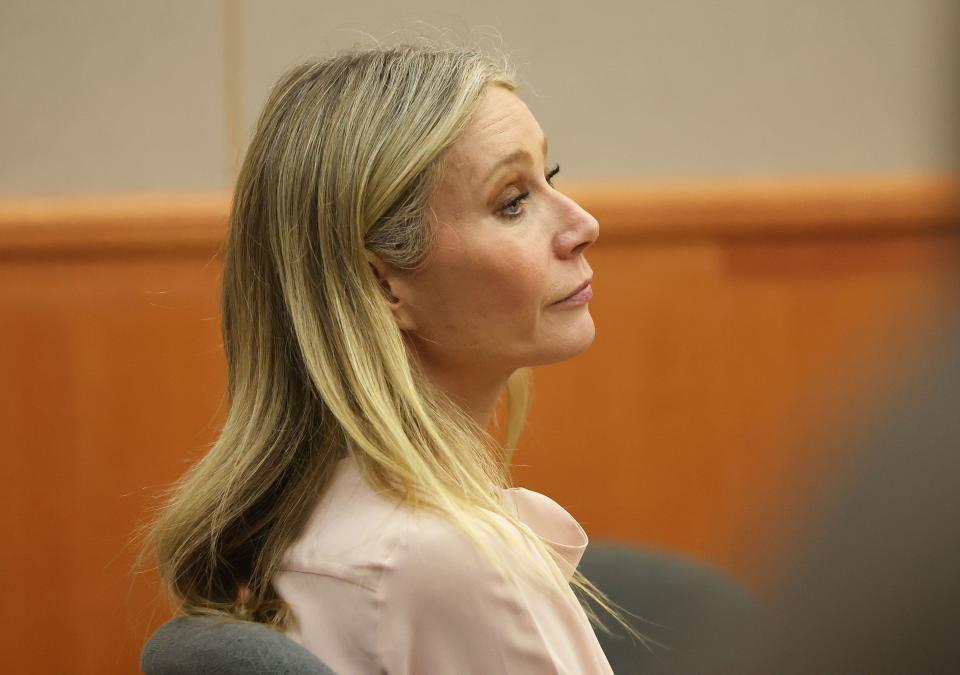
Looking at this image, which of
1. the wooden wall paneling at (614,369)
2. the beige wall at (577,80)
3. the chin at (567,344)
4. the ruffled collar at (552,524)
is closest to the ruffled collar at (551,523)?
the ruffled collar at (552,524)

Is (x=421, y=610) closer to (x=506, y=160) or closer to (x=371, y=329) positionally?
(x=371, y=329)

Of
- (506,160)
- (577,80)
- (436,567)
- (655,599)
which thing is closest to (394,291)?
(506,160)

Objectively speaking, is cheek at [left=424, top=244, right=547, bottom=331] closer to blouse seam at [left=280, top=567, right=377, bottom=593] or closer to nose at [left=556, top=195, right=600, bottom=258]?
nose at [left=556, top=195, right=600, bottom=258]

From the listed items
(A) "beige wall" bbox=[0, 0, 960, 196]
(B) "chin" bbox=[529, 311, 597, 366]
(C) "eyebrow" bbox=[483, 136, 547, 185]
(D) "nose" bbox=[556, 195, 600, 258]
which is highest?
(A) "beige wall" bbox=[0, 0, 960, 196]

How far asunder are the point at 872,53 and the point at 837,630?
0.80 meters

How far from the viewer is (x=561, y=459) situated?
160 centimetres

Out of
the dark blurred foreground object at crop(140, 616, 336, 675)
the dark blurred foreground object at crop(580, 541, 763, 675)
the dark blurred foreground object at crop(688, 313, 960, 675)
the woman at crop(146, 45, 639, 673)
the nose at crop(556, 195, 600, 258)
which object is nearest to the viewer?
the dark blurred foreground object at crop(140, 616, 336, 675)

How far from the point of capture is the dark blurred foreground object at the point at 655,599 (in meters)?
1.22

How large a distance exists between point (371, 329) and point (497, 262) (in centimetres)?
10

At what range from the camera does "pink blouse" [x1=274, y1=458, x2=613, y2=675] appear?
0.70 m

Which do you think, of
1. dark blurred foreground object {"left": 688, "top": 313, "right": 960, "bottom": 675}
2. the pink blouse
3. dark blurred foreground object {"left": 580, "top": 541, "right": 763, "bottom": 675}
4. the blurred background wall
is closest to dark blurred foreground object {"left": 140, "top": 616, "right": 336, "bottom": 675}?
the pink blouse

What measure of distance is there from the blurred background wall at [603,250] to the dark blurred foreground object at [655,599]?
351mm

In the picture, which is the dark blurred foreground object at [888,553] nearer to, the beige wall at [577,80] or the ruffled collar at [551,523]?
the beige wall at [577,80]

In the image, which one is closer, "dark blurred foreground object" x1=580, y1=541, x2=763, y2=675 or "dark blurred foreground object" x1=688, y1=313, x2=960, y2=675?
"dark blurred foreground object" x1=580, y1=541, x2=763, y2=675
